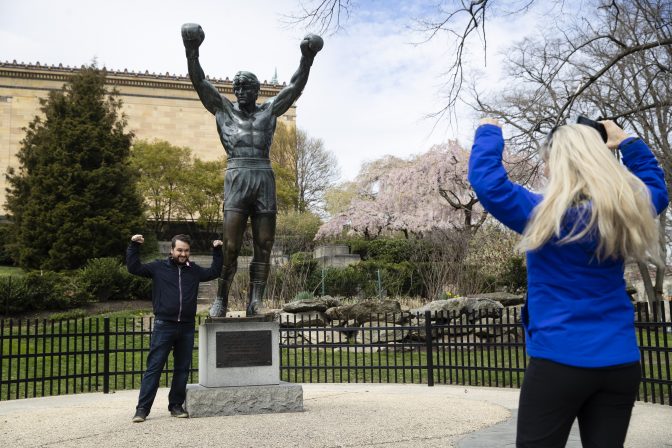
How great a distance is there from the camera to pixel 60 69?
1774 inches

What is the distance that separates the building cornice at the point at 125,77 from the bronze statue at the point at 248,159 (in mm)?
37415

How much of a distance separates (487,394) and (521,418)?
7307 millimetres

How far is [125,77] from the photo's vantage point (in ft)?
152

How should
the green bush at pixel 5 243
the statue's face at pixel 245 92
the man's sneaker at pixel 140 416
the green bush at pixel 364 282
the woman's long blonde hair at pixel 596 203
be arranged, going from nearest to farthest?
the woman's long blonde hair at pixel 596 203, the man's sneaker at pixel 140 416, the statue's face at pixel 245 92, the green bush at pixel 364 282, the green bush at pixel 5 243

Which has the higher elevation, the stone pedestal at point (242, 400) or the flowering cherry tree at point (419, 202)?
the flowering cherry tree at point (419, 202)

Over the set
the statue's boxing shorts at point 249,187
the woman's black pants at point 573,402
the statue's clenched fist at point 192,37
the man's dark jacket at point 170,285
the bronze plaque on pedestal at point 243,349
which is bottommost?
the bronze plaque on pedestal at point 243,349

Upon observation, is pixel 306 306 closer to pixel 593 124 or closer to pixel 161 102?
pixel 593 124

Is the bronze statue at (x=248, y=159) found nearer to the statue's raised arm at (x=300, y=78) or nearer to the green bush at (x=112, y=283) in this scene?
the statue's raised arm at (x=300, y=78)

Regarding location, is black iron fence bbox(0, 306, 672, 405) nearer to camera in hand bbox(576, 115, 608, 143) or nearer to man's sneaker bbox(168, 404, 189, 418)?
man's sneaker bbox(168, 404, 189, 418)

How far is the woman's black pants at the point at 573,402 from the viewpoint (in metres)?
2.29

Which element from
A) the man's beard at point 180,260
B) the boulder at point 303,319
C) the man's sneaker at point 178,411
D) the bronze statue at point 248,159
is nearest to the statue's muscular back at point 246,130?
A: the bronze statue at point 248,159

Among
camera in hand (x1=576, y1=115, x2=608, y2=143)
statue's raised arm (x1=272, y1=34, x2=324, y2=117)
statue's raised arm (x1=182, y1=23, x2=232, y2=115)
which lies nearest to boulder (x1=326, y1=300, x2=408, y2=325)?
statue's raised arm (x1=272, y1=34, x2=324, y2=117)

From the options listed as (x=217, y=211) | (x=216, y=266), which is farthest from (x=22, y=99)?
(x=216, y=266)

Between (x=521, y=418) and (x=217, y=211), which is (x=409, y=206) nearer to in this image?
(x=217, y=211)
